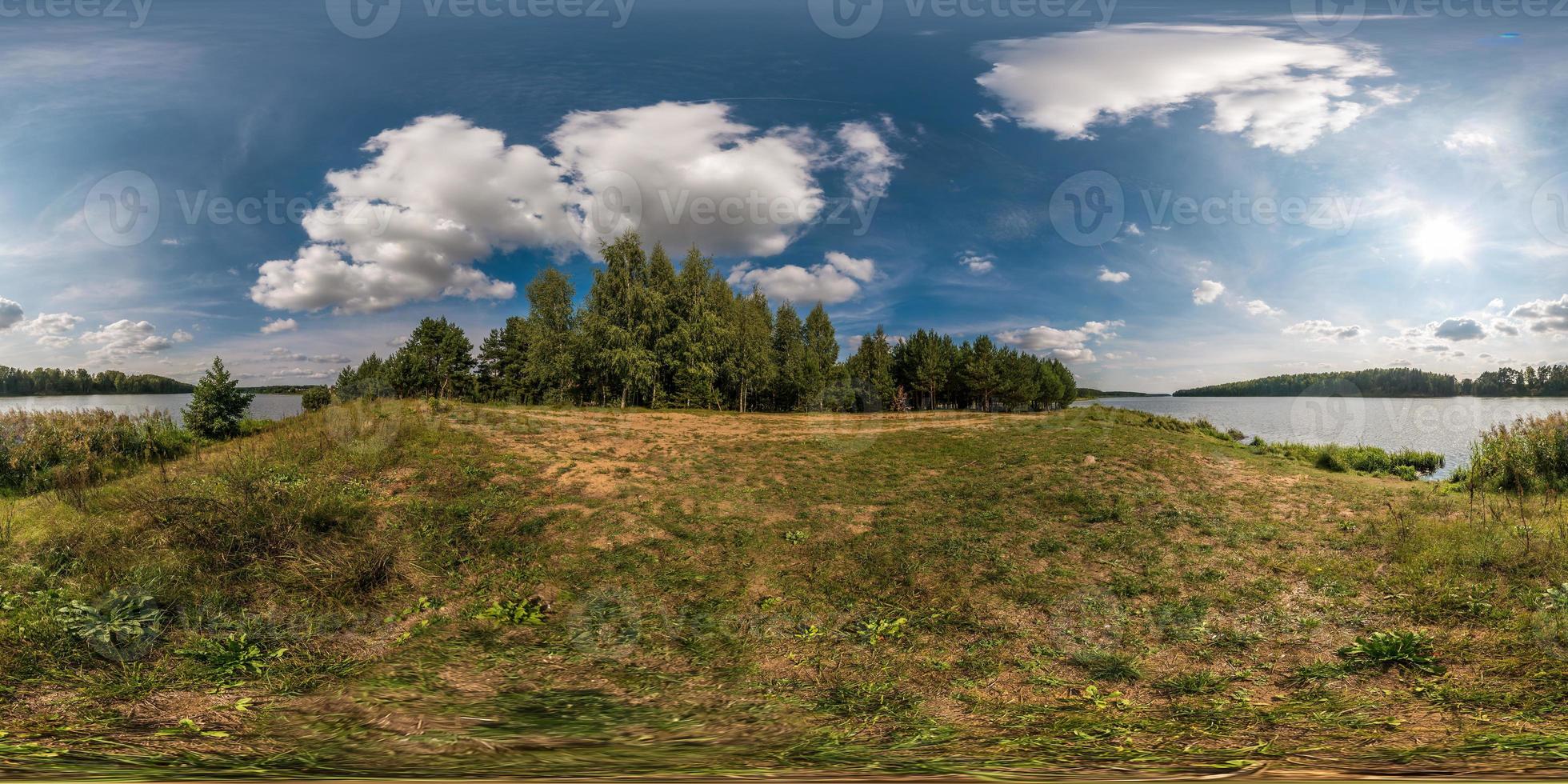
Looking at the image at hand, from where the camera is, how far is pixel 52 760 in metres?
2.74

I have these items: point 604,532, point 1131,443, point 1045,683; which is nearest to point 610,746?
point 1045,683

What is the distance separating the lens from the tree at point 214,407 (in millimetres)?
12930

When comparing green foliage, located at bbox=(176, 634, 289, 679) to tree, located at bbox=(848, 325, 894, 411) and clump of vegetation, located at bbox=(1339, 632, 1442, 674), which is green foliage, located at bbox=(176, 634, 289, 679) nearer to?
clump of vegetation, located at bbox=(1339, 632, 1442, 674)

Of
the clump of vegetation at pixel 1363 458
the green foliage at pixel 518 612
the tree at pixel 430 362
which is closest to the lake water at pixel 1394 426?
the clump of vegetation at pixel 1363 458

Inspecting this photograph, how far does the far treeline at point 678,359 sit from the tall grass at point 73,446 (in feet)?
50.3

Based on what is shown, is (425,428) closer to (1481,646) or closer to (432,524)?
(432,524)

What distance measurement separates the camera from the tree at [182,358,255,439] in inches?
509

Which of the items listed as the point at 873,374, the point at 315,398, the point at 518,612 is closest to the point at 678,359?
the point at 315,398

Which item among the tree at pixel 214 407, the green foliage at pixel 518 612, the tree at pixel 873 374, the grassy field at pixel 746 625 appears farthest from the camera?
the tree at pixel 873 374

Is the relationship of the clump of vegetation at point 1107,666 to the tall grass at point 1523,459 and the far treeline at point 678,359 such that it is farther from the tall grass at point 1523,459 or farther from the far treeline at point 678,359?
the far treeline at point 678,359

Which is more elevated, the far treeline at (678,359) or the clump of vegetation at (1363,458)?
the far treeline at (678,359)

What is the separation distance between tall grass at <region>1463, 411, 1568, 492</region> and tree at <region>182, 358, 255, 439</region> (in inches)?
1033

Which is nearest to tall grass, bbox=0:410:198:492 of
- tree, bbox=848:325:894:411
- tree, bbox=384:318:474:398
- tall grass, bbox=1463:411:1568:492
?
tall grass, bbox=1463:411:1568:492

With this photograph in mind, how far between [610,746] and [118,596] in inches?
214
